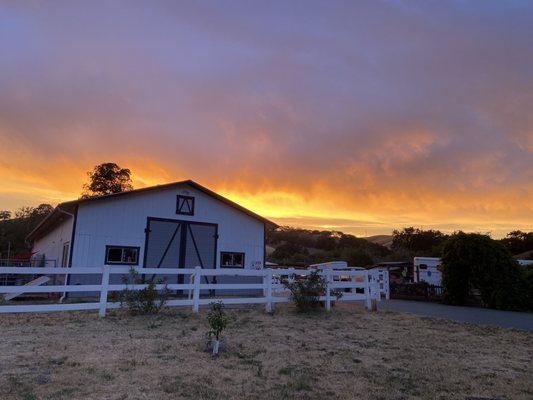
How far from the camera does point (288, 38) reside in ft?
51.8

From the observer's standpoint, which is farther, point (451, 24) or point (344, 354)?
point (451, 24)

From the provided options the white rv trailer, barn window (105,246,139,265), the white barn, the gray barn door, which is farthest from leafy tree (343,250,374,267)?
barn window (105,246,139,265)

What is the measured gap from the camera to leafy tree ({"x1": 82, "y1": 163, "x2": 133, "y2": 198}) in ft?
164

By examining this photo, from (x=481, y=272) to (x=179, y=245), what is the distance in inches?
538

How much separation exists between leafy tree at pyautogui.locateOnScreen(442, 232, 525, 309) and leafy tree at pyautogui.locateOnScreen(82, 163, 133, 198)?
40.1 m

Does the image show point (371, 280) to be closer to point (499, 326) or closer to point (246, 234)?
point (499, 326)

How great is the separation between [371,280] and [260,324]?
6.29 m

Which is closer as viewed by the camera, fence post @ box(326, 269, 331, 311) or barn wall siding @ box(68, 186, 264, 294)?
fence post @ box(326, 269, 331, 311)

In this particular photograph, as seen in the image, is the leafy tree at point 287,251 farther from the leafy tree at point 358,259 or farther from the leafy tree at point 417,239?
the leafy tree at point 417,239

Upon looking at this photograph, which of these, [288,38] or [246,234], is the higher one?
[288,38]

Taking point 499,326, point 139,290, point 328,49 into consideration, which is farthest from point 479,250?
point 139,290

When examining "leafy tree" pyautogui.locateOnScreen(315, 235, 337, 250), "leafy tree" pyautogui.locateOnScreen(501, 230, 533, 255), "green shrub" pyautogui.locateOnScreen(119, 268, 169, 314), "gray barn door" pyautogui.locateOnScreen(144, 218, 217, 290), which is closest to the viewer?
"green shrub" pyautogui.locateOnScreen(119, 268, 169, 314)

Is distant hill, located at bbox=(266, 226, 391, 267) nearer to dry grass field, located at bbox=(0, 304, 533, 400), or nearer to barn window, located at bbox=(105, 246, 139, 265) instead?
barn window, located at bbox=(105, 246, 139, 265)

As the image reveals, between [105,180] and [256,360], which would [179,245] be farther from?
[105,180]
